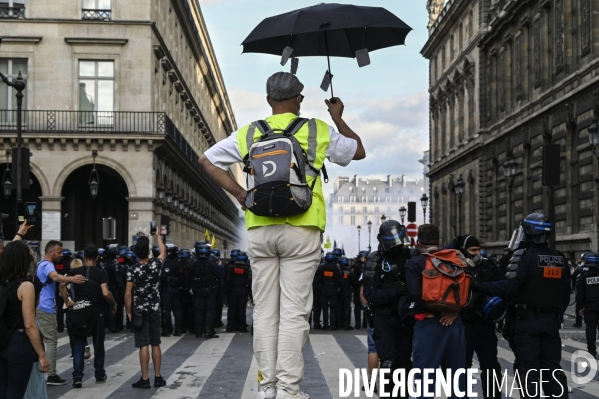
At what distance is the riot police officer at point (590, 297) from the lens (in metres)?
15.9

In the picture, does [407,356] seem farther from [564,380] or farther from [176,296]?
[176,296]

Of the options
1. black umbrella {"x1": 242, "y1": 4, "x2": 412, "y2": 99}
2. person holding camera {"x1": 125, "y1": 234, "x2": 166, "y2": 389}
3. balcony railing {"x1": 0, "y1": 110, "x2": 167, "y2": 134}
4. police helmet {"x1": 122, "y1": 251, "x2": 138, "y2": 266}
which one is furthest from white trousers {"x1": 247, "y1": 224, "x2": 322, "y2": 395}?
balcony railing {"x1": 0, "y1": 110, "x2": 167, "y2": 134}

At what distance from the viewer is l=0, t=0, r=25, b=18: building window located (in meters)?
37.4

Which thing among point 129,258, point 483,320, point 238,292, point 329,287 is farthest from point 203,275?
point 483,320

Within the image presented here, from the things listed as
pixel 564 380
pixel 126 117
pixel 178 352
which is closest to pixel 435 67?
pixel 126 117

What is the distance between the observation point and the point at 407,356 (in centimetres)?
854

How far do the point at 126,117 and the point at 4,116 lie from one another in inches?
189

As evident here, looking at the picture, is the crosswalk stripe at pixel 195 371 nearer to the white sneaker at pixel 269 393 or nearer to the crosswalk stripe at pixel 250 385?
the crosswalk stripe at pixel 250 385

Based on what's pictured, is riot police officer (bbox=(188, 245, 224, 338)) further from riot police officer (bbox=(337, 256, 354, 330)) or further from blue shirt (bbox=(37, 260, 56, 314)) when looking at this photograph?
blue shirt (bbox=(37, 260, 56, 314))

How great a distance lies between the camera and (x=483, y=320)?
9.35 m

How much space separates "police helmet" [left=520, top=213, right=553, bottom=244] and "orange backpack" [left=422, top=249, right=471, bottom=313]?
4.94 ft

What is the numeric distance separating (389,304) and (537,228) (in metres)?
1.52

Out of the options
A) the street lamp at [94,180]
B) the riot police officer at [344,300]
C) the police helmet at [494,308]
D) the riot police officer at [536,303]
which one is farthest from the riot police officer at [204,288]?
the street lamp at [94,180]

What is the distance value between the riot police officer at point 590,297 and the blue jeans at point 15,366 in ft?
36.6
